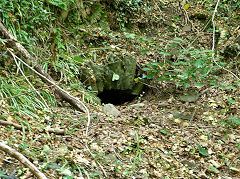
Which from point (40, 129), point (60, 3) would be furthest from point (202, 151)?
point (60, 3)

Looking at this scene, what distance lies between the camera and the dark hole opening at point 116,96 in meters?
5.21

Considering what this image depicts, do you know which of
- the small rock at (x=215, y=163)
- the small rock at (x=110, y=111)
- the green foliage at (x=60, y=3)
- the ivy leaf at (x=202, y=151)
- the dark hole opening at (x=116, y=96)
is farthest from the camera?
the dark hole opening at (x=116, y=96)

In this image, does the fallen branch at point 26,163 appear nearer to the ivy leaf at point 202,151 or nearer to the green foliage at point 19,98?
the green foliage at point 19,98

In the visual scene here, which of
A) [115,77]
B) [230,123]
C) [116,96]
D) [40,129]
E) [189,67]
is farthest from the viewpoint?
[116,96]

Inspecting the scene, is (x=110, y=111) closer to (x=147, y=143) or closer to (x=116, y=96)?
(x=147, y=143)

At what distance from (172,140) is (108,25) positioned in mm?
3643

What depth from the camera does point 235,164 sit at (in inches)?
120

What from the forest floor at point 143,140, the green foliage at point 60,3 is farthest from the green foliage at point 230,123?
the green foliage at point 60,3

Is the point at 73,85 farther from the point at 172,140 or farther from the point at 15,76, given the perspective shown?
the point at 172,140

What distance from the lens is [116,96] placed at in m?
5.43

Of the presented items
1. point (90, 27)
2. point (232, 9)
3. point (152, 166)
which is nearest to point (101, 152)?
point (152, 166)

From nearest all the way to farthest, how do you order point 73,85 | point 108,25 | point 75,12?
1. point 73,85
2. point 75,12
3. point 108,25

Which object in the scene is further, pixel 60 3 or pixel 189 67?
pixel 60 3

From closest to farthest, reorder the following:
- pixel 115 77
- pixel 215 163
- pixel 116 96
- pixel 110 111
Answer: pixel 215 163 → pixel 110 111 → pixel 115 77 → pixel 116 96
